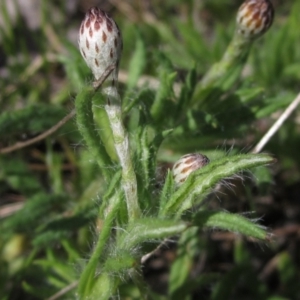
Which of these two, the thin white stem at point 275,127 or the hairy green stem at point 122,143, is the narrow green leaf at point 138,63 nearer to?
the thin white stem at point 275,127

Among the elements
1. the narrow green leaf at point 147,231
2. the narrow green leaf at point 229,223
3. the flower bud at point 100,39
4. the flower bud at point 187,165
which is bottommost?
the narrow green leaf at point 229,223

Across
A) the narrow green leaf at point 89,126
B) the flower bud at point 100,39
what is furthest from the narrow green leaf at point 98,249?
the flower bud at point 100,39

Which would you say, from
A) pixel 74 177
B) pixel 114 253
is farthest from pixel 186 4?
pixel 114 253

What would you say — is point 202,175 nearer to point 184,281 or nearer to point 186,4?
point 184,281

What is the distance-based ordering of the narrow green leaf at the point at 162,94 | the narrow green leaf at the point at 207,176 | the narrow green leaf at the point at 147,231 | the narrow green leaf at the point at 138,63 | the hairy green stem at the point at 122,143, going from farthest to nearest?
the narrow green leaf at the point at 138,63 < the narrow green leaf at the point at 162,94 < the hairy green stem at the point at 122,143 < the narrow green leaf at the point at 207,176 < the narrow green leaf at the point at 147,231

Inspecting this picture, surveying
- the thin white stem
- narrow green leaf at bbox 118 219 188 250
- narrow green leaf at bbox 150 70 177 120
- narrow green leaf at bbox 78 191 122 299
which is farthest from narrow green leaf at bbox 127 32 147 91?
narrow green leaf at bbox 118 219 188 250

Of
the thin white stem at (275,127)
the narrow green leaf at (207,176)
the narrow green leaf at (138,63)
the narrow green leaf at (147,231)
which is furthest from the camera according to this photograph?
the narrow green leaf at (138,63)

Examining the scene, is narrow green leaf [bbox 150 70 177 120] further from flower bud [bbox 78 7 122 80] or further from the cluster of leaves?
flower bud [bbox 78 7 122 80]
